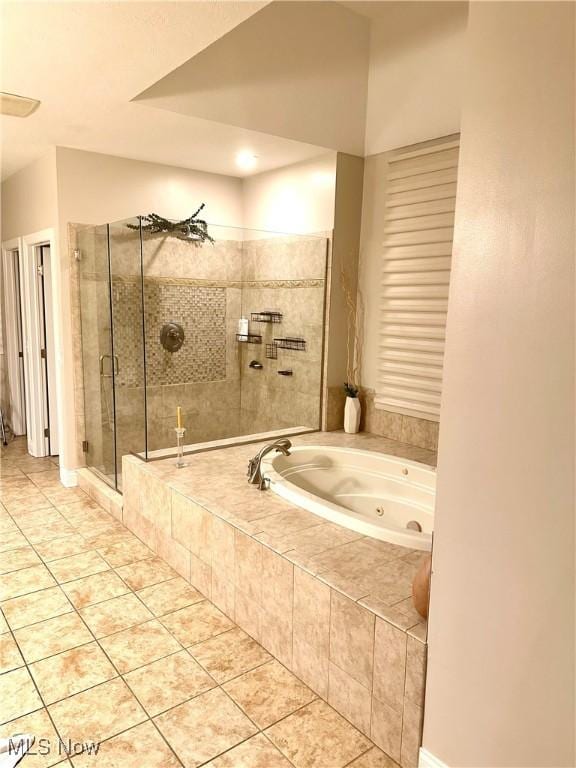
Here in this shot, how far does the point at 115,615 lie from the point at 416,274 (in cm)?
265

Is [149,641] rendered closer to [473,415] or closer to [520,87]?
[473,415]

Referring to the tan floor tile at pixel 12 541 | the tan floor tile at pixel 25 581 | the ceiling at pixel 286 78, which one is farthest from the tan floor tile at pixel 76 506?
the ceiling at pixel 286 78

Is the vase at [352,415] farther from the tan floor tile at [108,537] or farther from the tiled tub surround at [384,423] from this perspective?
the tan floor tile at [108,537]

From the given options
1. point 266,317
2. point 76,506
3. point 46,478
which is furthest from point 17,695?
point 266,317

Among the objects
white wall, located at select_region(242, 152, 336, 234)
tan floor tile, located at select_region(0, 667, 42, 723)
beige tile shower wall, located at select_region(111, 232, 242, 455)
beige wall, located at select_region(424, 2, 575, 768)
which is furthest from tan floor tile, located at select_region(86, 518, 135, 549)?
white wall, located at select_region(242, 152, 336, 234)

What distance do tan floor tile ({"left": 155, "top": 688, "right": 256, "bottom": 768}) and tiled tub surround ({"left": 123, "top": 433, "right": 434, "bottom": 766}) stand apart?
31 centimetres

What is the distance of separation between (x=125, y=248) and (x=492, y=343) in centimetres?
293

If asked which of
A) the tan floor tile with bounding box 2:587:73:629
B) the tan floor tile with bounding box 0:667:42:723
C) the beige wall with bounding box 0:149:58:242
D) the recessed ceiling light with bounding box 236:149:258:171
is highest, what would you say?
the recessed ceiling light with bounding box 236:149:258:171

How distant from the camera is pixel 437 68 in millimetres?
3357

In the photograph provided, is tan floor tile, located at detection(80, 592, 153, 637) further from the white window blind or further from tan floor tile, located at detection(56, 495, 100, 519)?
the white window blind

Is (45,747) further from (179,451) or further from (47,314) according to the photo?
(47,314)

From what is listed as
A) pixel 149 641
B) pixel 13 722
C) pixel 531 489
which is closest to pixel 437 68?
pixel 531 489

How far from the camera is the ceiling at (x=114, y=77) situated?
200 cm

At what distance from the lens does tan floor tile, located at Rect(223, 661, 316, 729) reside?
79.4 inches
